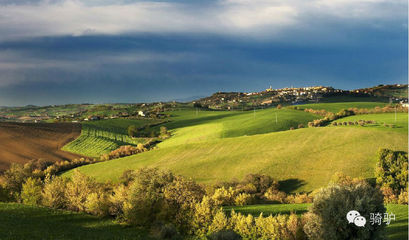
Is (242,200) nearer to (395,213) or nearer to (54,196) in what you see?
(395,213)

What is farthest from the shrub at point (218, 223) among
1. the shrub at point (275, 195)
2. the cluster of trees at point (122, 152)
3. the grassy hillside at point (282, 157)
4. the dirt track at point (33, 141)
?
the dirt track at point (33, 141)

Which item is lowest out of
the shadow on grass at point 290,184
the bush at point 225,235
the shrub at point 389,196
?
the shadow on grass at point 290,184

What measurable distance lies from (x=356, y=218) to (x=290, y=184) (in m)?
40.8

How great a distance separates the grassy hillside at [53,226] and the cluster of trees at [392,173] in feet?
147

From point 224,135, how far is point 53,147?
6613 cm

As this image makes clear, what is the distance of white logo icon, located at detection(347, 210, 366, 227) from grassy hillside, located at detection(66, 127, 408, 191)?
1475 inches

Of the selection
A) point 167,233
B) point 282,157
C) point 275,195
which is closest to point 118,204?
point 167,233

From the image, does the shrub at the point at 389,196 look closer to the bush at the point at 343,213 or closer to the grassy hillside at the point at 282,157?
the grassy hillside at the point at 282,157

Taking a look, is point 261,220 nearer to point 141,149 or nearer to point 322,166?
point 322,166

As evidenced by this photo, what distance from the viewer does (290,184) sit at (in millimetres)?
66375

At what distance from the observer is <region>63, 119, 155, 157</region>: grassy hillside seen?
396ft

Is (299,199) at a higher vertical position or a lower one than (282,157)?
lower

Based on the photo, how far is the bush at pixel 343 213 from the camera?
26344 mm

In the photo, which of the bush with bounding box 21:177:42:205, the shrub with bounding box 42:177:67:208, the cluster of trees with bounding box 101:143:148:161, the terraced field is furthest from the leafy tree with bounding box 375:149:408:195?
the cluster of trees with bounding box 101:143:148:161
